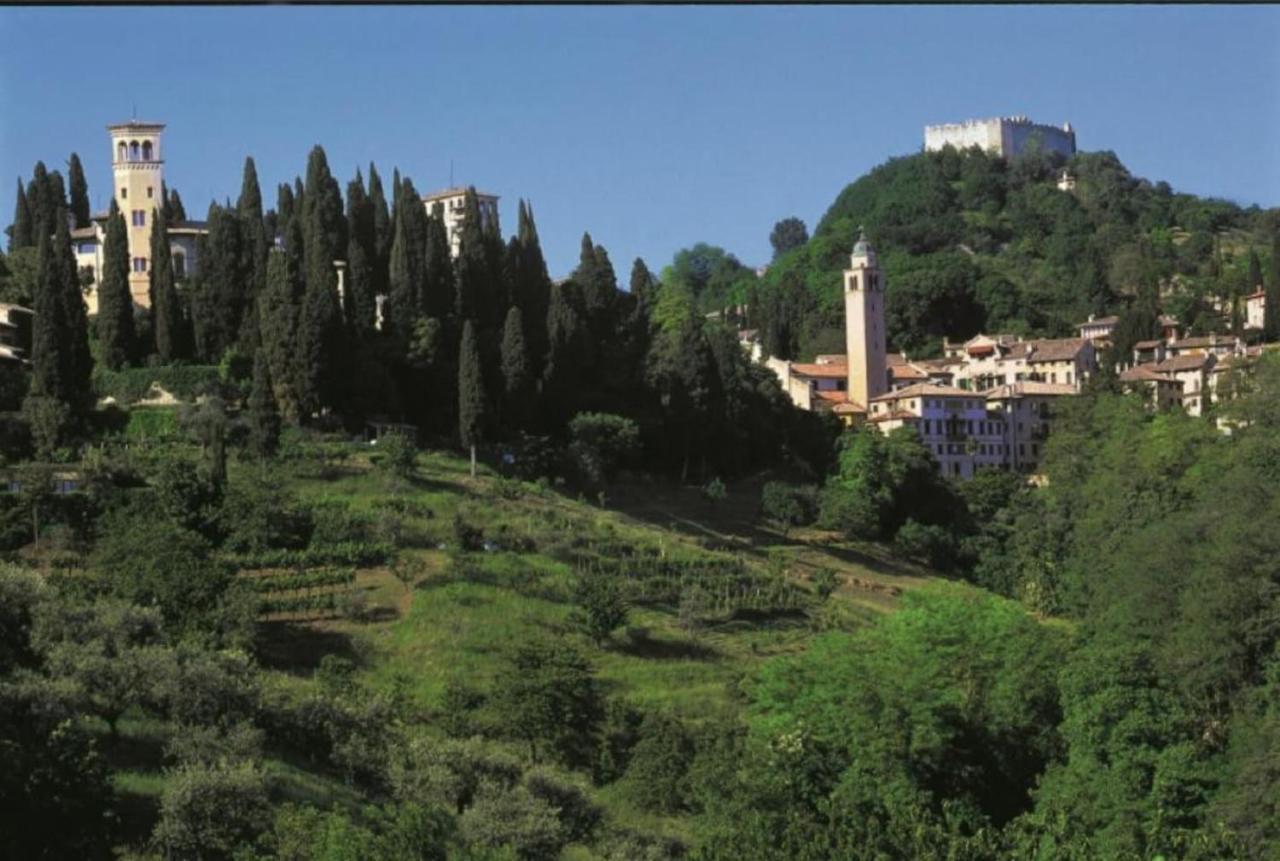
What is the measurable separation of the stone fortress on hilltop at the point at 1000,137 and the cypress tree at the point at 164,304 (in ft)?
241

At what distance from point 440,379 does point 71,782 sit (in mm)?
23724

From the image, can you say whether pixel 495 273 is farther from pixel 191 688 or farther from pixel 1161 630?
pixel 191 688

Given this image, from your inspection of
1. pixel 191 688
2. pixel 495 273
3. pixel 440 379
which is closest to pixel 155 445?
pixel 440 379

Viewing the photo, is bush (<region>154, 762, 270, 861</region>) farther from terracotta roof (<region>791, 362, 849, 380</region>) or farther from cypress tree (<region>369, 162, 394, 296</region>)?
terracotta roof (<region>791, 362, 849, 380</region>)

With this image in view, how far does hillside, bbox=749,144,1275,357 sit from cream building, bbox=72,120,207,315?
23.5 meters

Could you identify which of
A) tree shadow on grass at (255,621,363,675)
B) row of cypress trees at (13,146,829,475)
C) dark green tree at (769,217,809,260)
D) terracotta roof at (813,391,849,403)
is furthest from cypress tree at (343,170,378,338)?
dark green tree at (769,217,809,260)

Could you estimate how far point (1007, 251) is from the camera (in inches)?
3637

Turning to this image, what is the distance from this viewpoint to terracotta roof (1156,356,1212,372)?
195 feet

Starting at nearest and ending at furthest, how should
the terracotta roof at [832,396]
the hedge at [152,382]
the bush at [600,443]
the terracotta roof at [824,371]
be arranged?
the hedge at [152,382]
the bush at [600,443]
the terracotta roof at [832,396]
the terracotta roof at [824,371]

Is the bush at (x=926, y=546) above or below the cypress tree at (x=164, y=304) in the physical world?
below

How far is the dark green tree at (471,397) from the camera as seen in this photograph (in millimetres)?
40375

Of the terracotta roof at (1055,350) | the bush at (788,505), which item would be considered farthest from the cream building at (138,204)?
the terracotta roof at (1055,350)

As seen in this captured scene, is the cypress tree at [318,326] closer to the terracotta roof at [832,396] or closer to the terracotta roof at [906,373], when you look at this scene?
Answer: the terracotta roof at [832,396]

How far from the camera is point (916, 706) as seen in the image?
28547 millimetres
